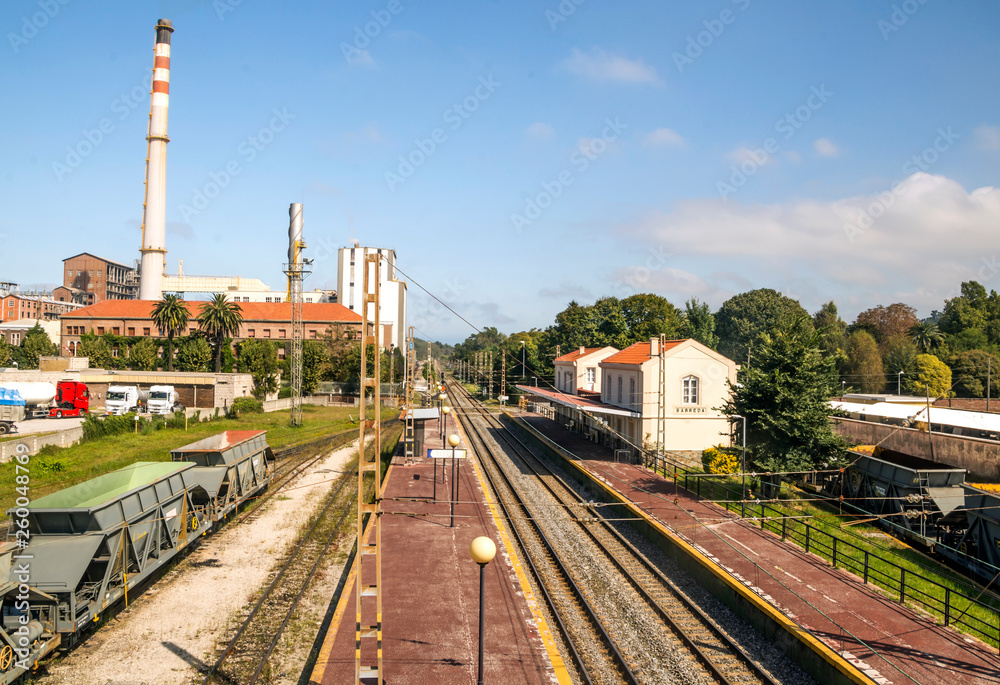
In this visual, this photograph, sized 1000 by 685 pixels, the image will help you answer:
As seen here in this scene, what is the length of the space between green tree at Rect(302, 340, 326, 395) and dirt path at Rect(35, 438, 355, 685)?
49171 mm

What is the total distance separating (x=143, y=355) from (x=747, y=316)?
3638 inches

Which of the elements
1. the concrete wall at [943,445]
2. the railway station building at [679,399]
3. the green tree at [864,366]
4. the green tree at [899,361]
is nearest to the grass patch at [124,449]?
the railway station building at [679,399]

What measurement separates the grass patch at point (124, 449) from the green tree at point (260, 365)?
36.3ft

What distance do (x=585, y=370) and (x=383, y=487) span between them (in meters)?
26.9

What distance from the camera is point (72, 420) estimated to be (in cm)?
4431

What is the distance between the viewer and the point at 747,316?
4094 inches

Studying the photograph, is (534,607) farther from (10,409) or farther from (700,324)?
(700,324)

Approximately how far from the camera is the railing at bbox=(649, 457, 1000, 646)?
1270 centimetres

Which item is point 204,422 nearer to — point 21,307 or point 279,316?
point 279,316

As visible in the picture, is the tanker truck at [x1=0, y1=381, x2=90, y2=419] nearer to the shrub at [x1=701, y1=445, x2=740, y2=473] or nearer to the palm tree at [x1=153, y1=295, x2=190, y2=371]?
the palm tree at [x1=153, y1=295, x2=190, y2=371]

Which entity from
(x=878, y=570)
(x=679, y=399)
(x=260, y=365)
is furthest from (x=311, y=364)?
(x=878, y=570)

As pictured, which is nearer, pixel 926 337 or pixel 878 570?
pixel 878 570

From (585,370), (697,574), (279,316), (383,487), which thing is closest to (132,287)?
(279,316)

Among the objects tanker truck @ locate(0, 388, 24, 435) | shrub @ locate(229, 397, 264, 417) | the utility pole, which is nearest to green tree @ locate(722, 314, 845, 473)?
the utility pole
